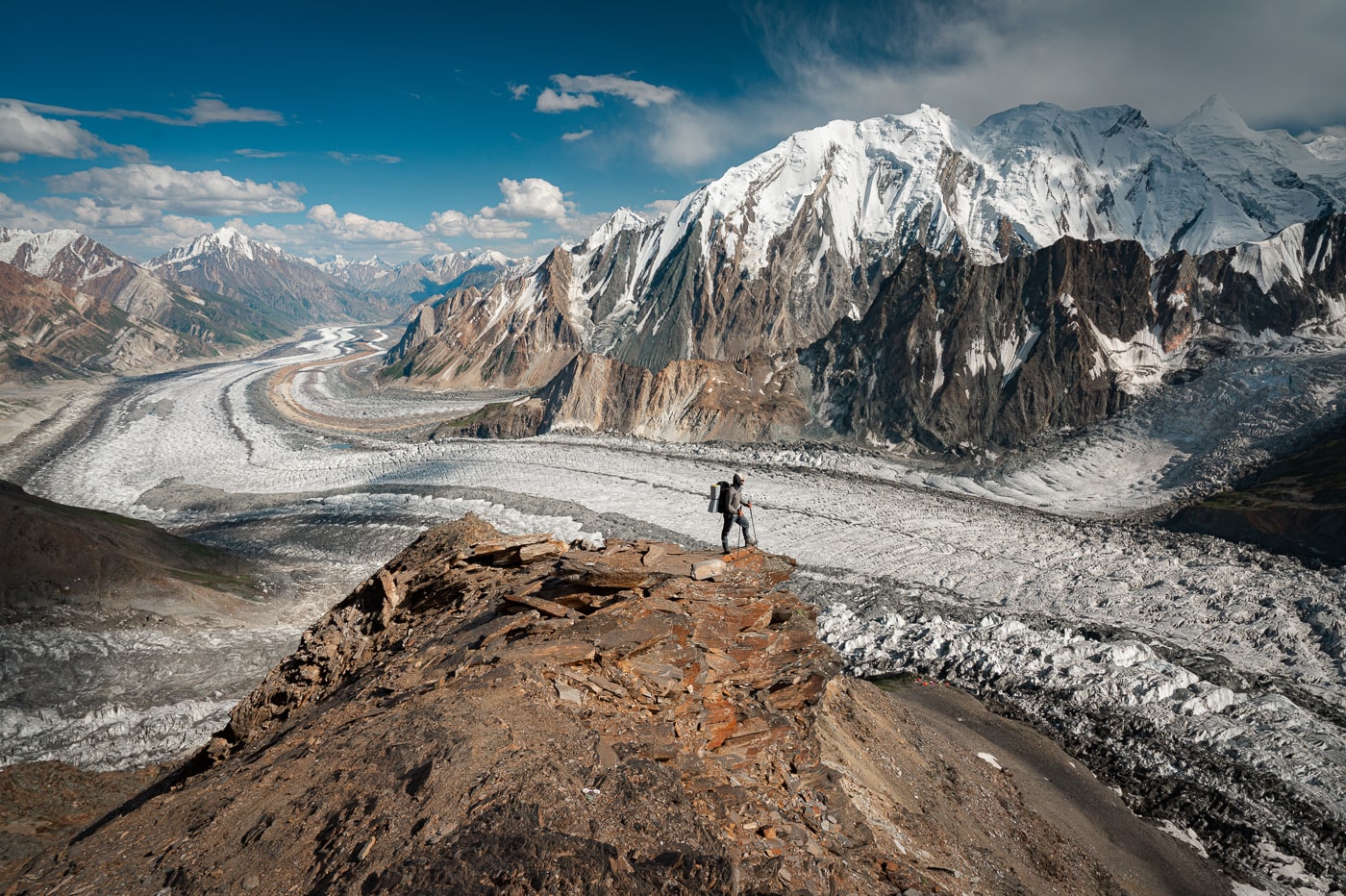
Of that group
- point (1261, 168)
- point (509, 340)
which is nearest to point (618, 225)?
point (509, 340)

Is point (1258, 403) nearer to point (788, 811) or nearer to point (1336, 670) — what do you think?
point (1336, 670)

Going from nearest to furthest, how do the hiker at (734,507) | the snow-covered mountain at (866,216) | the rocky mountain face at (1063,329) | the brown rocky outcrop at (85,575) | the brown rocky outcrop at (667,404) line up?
the hiker at (734,507), the brown rocky outcrop at (85,575), the rocky mountain face at (1063,329), the brown rocky outcrop at (667,404), the snow-covered mountain at (866,216)

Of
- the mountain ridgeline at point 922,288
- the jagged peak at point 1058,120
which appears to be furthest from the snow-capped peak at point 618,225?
the jagged peak at point 1058,120

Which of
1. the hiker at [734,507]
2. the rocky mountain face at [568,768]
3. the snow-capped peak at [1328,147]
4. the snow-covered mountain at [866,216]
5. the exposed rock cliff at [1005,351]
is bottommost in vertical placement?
the rocky mountain face at [568,768]

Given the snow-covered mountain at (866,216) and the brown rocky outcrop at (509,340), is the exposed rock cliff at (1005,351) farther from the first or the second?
the brown rocky outcrop at (509,340)

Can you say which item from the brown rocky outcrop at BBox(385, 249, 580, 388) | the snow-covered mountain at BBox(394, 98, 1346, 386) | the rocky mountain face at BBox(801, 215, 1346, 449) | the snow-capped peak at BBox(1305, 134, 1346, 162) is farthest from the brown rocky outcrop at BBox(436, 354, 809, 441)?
the snow-capped peak at BBox(1305, 134, 1346, 162)

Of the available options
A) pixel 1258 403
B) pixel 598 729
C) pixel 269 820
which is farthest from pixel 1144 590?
pixel 269 820

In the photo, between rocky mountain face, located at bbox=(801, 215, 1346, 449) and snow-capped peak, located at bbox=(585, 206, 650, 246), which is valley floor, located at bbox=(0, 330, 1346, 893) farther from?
snow-capped peak, located at bbox=(585, 206, 650, 246)
